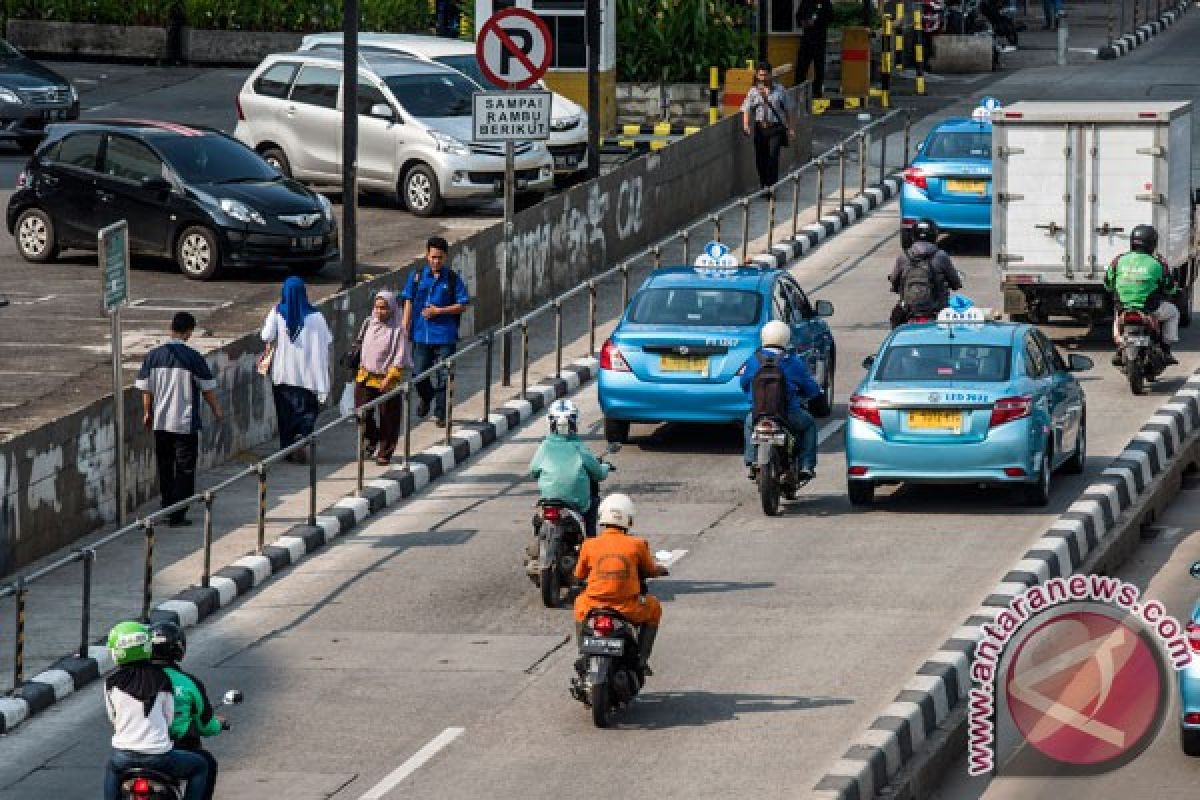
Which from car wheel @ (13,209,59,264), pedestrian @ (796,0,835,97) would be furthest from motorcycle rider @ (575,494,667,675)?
pedestrian @ (796,0,835,97)

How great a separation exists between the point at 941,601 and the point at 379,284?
9222mm

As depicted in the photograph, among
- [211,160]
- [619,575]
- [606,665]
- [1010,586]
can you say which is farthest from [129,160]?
[606,665]

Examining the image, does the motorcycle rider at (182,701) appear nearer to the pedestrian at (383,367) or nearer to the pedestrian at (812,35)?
the pedestrian at (383,367)

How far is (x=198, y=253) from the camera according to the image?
109 feet

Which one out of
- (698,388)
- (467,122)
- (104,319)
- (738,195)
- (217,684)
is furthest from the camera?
(738,195)

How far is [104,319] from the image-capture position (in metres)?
30.8

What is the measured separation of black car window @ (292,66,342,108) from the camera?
38.3m

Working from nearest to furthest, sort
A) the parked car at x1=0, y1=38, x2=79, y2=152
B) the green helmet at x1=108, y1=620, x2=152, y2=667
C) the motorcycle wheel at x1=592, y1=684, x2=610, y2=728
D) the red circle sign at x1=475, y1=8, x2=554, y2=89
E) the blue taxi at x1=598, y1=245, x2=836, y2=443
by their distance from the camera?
the green helmet at x1=108, y1=620, x2=152, y2=667, the motorcycle wheel at x1=592, y1=684, x2=610, y2=728, the blue taxi at x1=598, y1=245, x2=836, y2=443, the red circle sign at x1=475, y1=8, x2=554, y2=89, the parked car at x1=0, y1=38, x2=79, y2=152

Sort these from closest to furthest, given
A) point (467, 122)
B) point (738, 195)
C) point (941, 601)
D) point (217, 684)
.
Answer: point (217, 684) < point (941, 601) < point (467, 122) < point (738, 195)

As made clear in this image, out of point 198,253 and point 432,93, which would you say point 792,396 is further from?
point 432,93

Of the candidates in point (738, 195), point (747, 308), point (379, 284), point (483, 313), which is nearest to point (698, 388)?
point (747, 308)

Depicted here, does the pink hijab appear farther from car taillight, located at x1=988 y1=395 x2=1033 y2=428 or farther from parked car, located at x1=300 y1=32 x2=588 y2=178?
parked car, located at x1=300 y1=32 x2=588 y2=178

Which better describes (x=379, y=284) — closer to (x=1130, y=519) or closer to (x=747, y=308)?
(x=747, y=308)

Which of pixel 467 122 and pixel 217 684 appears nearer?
pixel 217 684
